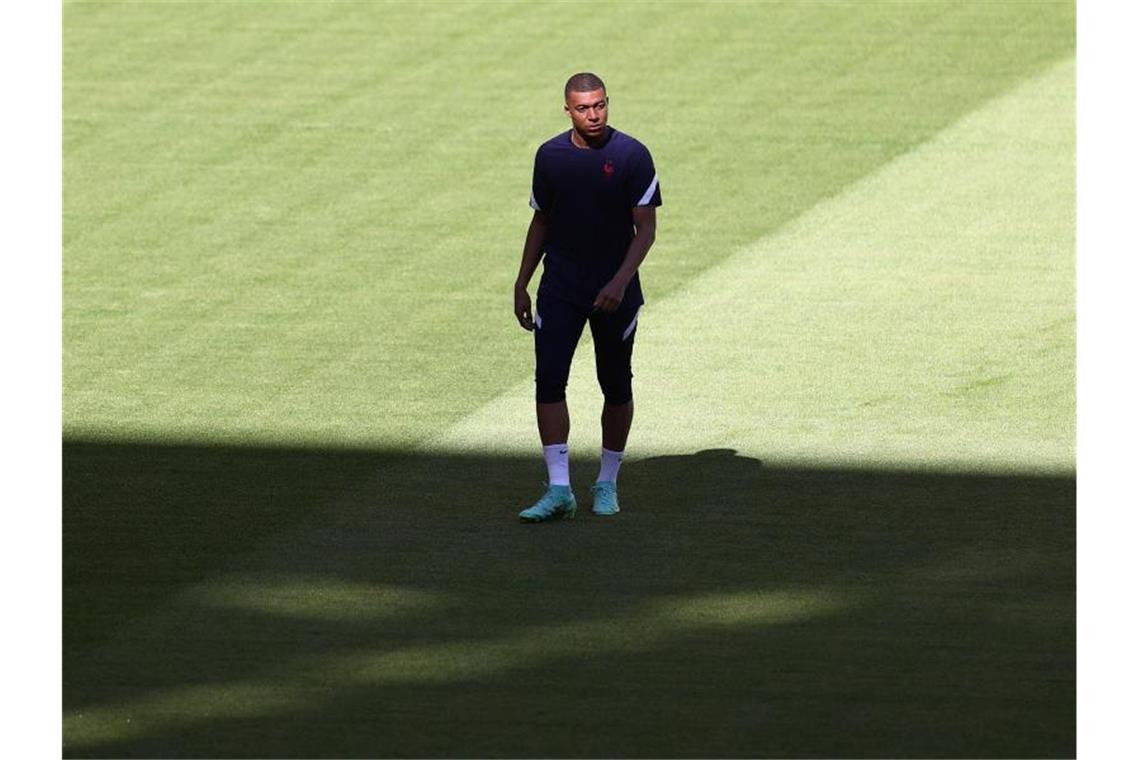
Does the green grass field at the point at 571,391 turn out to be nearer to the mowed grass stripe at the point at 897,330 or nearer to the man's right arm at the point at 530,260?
the mowed grass stripe at the point at 897,330

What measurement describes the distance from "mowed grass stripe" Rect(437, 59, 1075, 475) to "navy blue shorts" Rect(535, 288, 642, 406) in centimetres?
137

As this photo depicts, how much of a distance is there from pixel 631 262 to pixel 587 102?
715 millimetres

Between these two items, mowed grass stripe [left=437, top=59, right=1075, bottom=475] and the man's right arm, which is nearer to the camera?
the man's right arm

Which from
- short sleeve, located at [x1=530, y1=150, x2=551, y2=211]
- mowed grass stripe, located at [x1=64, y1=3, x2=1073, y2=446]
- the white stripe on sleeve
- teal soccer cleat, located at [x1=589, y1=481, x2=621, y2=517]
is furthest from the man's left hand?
mowed grass stripe, located at [x1=64, y1=3, x2=1073, y2=446]

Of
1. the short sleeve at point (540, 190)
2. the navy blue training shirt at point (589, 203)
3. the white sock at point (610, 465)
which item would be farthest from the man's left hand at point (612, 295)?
the white sock at point (610, 465)

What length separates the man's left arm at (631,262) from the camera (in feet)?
32.2

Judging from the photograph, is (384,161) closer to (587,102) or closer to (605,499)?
(605,499)

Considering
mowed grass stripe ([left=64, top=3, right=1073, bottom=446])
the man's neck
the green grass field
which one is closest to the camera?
the green grass field

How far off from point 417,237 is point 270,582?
6663mm

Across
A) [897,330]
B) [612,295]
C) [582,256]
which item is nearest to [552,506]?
[612,295]

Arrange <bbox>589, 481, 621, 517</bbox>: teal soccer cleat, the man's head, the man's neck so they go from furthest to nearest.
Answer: <bbox>589, 481, 621, 517</bbox>: teal soccer cleat, the man's neck, the man's head

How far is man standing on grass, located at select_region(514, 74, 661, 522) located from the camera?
32.5 feet

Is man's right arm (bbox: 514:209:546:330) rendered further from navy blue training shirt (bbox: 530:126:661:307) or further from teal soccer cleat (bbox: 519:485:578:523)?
teal soccer cleat (bbox: 519:485:578:523)

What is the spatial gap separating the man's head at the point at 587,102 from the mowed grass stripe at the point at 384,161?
255 centimetres
